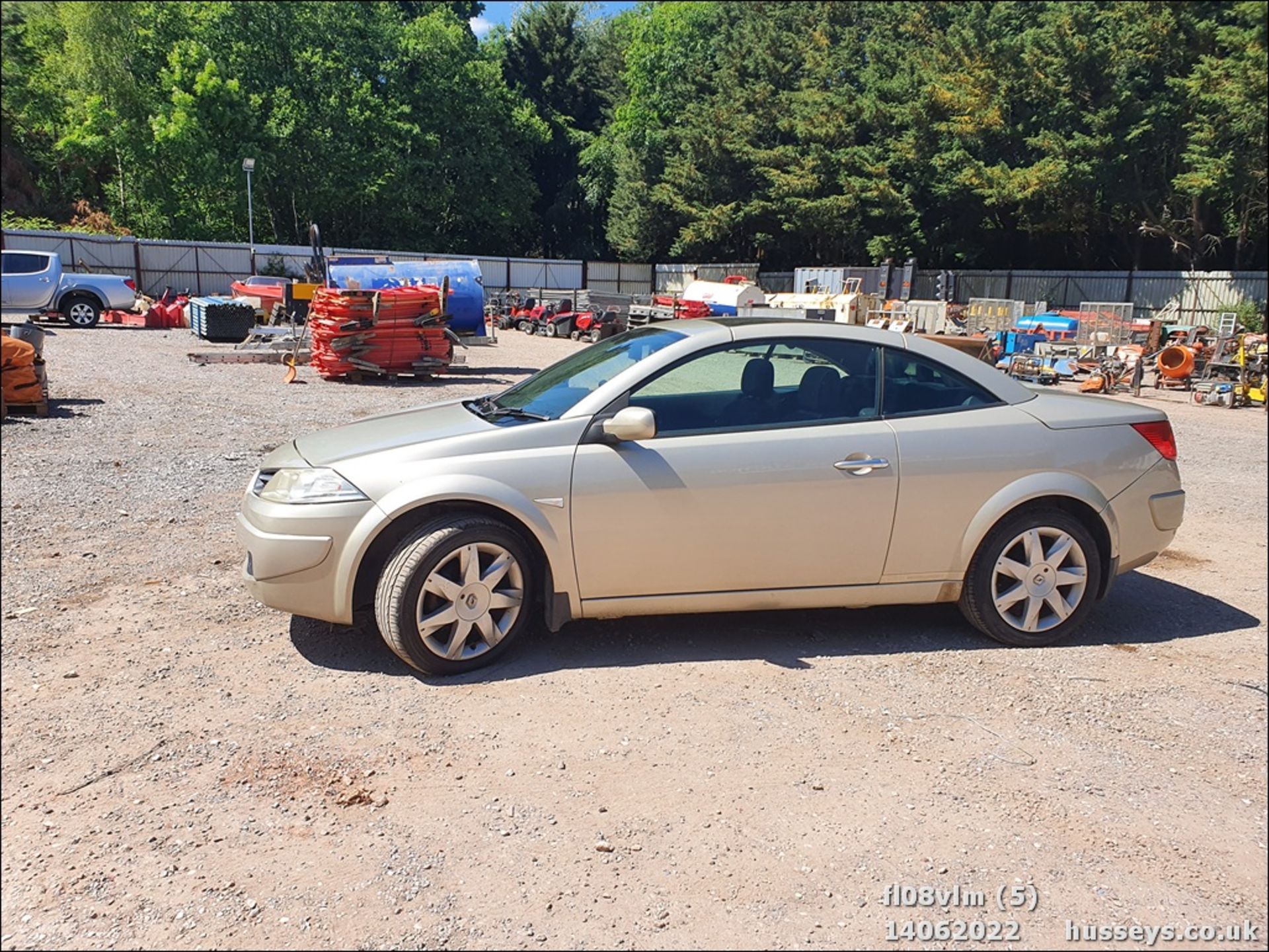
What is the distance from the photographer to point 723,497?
418 centimetres

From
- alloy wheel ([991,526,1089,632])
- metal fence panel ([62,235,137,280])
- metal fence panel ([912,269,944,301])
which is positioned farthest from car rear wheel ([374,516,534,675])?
metal fence panel ([912,269,944,301])

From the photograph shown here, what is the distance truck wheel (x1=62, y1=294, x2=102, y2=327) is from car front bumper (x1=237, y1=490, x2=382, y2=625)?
2335 cm

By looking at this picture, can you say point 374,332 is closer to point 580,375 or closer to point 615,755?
point 580,375

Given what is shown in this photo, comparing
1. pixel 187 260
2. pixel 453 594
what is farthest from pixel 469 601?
pixel 187 260

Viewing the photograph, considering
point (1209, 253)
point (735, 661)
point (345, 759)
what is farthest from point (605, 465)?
point (1209, 253)

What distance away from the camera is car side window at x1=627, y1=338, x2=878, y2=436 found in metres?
4.38

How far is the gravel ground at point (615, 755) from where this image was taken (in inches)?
100

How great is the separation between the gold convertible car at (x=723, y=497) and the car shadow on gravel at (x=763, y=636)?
19cm

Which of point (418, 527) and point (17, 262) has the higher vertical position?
point (17, 262)

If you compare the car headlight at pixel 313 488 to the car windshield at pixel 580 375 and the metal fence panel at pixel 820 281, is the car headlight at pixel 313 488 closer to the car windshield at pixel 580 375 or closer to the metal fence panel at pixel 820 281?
the car windshield at pixel 580 375

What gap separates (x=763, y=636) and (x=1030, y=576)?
132 centimetres

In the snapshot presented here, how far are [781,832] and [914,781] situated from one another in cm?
62

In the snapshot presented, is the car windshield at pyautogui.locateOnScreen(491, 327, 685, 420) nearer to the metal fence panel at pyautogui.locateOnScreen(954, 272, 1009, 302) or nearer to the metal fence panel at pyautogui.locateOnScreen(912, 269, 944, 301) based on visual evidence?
the metal fence panel at pyautogui.locateOnScreen(954, 272, 1009, 302)

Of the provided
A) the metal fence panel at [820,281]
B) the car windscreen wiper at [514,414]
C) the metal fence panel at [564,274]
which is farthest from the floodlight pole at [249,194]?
the car windscreen wiper at [514,414]
